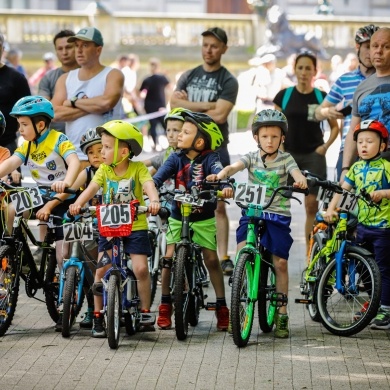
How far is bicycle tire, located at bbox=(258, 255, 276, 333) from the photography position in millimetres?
9344

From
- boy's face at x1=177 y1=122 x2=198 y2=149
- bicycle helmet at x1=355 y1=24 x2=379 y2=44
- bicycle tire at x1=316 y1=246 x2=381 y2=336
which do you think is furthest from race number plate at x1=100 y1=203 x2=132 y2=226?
bicycle helmet at x1=355 y1=24 x2=379 y2=44

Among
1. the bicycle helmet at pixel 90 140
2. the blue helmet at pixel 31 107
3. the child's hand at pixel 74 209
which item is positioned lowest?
the child's hand at pixel 74 209

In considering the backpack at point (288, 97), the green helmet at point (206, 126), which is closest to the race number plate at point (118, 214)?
the green helmet at point (206, 126)

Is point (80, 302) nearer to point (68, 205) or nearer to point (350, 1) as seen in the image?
point (68, 205)

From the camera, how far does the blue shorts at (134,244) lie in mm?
9258

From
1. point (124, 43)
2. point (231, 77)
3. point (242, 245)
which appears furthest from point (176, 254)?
point (124, 43)

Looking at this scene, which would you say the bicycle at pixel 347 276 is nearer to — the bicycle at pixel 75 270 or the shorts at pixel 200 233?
the shorts at pixel 200 233

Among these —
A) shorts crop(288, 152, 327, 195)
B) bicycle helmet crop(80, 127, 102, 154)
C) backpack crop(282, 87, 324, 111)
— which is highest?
backpack crop(282, 87, 324, 111)

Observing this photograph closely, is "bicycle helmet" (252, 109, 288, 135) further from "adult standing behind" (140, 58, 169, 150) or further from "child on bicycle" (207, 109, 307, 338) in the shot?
"adult standing behind" (140, 58, 169, 150)

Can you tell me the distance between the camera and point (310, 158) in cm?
1259

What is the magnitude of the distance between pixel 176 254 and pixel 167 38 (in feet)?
130

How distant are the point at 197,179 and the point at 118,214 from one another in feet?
3.11

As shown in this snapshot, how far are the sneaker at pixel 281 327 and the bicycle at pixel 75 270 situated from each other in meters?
1.41

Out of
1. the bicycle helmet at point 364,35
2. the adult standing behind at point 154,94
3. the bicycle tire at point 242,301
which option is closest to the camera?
the bicycle tire at point 242,301
